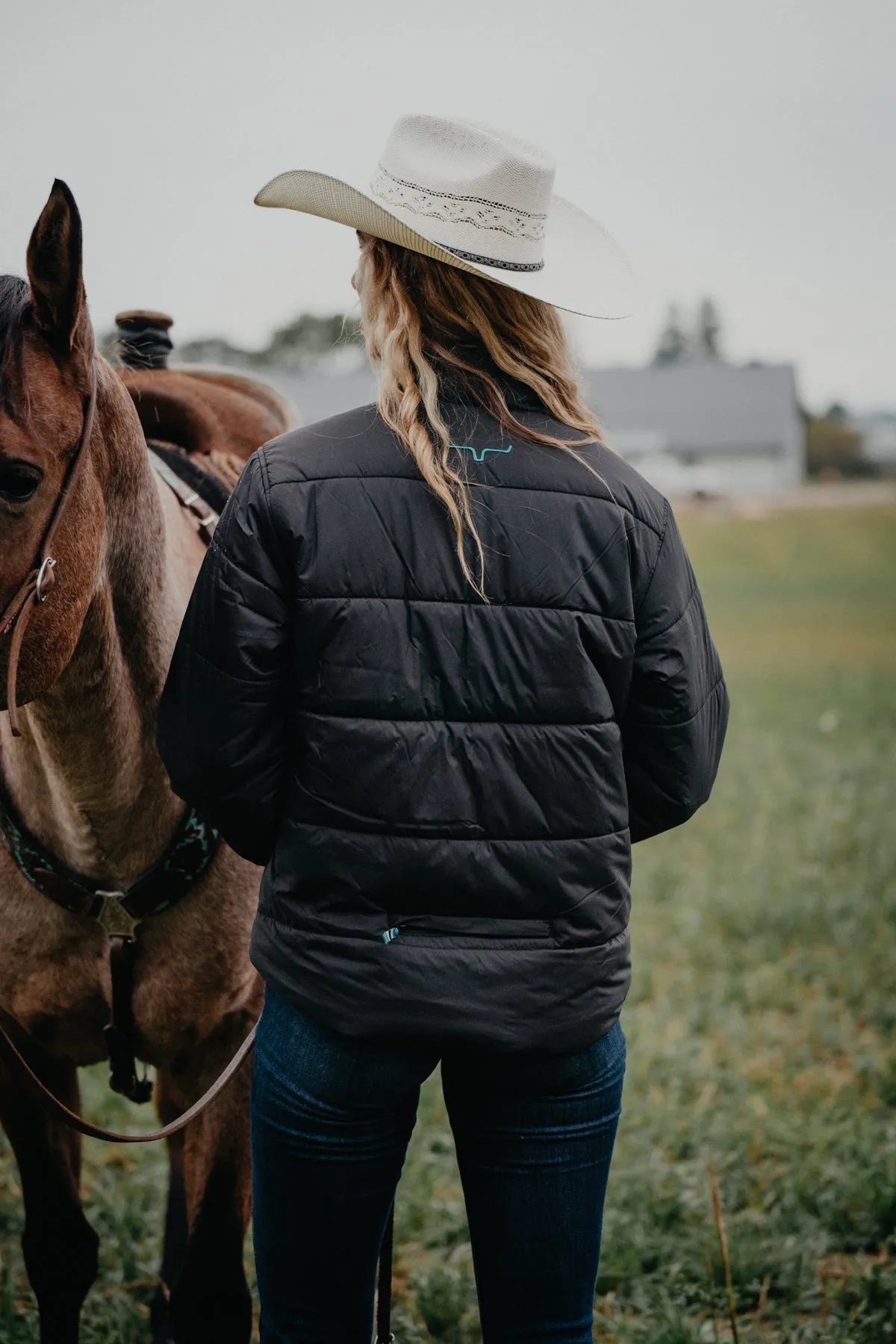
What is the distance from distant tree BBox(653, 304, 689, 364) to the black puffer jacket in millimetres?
86343

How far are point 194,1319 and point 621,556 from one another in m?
1.79

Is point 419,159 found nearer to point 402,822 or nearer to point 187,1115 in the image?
point 402,822

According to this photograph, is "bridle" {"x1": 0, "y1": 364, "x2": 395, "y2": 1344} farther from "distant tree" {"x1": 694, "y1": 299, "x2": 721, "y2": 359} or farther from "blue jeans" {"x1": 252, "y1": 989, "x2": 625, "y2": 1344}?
"distant tree" {"x1": 694, "y1": 299, "x2": 721, "y2": 359}

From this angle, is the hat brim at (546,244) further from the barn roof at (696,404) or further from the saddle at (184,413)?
the barn roof at (696,404)

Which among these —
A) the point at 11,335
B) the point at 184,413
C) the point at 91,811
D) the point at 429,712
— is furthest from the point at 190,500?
the point at 429,712

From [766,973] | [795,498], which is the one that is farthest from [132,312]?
[795,498]

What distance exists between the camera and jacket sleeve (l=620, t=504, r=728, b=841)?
175 centimetres

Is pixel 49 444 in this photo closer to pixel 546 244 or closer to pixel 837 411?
pixel 546 244

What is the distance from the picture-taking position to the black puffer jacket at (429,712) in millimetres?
1610

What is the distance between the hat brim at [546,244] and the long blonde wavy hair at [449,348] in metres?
0.03

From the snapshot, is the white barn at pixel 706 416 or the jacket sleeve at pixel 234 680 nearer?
the jacket sleeve at pixel 234 680

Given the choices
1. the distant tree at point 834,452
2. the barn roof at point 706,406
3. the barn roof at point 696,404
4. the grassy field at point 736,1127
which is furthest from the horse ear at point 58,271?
the distant tree at point 834,452

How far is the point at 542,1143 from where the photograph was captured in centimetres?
172

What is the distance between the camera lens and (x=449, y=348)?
172cm
